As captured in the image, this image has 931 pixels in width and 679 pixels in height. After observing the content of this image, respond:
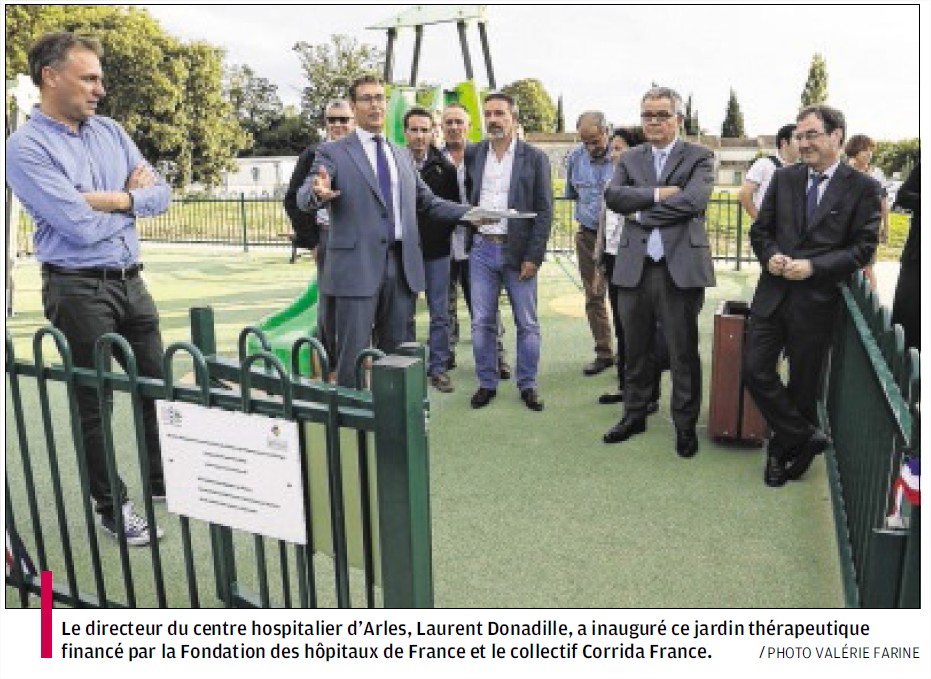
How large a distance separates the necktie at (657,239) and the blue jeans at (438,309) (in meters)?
1.89

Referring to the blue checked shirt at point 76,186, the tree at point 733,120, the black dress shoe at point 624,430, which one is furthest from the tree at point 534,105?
the blue checked shirt at point 76,186

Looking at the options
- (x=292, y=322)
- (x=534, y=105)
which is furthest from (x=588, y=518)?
(x=534, y=105)

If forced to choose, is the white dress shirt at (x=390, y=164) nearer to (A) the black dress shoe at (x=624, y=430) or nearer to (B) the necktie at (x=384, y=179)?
(B) the necktie at (x=384, y=179)

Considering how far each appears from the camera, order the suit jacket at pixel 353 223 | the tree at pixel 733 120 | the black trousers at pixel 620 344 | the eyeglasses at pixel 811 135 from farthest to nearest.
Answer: the tree at pixel 733 120 → the black trousers at pixel 620 344 → the suit jacket at pixel 353 223 → the eyeglasses at pixel 811 135

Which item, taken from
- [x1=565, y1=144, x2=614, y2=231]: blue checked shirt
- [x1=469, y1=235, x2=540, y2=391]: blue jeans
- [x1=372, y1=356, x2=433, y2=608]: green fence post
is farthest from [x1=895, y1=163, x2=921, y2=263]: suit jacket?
[x1=372, y1=356, x2=433, y2=608]: green fence post

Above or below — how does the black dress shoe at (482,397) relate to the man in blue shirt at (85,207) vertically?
below

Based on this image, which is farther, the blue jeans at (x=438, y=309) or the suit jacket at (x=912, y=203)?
the blue jeans at (x=438, y=309)

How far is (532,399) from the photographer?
17.4 ft

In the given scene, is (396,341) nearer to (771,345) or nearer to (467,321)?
(771,345)

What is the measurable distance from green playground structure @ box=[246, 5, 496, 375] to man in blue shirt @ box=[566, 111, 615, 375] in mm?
2125

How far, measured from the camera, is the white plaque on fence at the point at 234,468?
2.10 meters

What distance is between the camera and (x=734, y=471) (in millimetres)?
4242

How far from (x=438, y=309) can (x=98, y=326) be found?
9.44 feet

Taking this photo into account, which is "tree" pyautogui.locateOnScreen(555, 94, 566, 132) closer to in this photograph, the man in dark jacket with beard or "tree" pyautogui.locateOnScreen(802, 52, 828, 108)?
"tree" pyautogui.locateOnScreen(802, 52, 828, 108)
